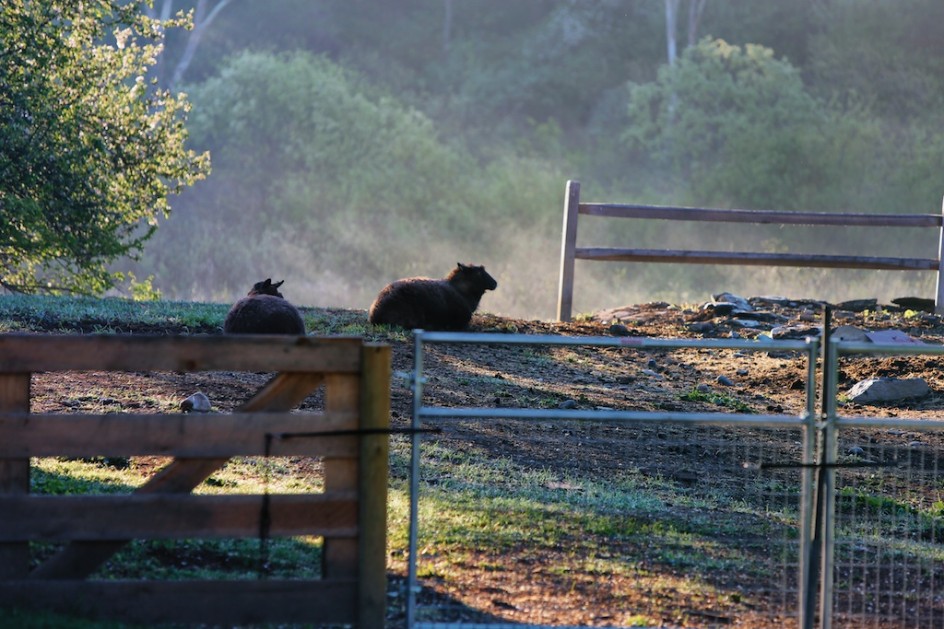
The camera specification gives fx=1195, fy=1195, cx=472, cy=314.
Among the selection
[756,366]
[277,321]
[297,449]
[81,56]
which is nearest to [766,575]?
[297,449]

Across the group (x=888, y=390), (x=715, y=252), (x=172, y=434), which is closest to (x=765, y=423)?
(x=172, y=434)

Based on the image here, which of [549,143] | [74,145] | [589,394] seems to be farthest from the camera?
[549,143]

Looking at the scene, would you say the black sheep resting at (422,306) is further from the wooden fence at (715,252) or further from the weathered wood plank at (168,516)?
the weathered wood plank at (168,516)

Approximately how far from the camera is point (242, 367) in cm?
576

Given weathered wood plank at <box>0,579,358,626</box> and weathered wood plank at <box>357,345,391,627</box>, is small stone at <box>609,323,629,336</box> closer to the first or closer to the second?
weathered wood plank at <box>357,345,391,627</box>

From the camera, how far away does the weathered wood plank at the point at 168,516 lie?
18.5 ft

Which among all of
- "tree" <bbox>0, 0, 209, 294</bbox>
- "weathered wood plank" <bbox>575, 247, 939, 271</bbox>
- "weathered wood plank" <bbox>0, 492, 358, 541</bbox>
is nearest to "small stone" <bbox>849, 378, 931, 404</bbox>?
"weathered wood plank" <bbox>575, 247, 939, 271</bbox>

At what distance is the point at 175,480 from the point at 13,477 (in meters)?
0.75

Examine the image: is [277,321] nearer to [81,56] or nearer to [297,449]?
[297,449]

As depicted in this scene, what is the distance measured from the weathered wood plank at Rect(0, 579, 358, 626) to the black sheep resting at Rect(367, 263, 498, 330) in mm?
9713

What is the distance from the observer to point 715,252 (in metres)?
18.9

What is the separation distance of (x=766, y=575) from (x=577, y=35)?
189ft

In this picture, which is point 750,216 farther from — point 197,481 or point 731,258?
point 197,481

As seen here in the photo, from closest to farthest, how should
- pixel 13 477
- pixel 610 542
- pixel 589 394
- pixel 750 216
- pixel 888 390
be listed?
1. pixel 13 477
2. pixel 610 542
3. pixel 589 394
4. pixel 888 390
5. pixel 750 216
